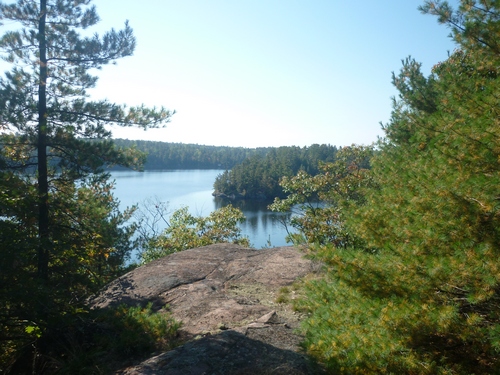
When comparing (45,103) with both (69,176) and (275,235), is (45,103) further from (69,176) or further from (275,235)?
(275,235)

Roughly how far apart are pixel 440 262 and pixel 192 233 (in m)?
16.4

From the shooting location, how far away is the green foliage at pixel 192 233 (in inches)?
733

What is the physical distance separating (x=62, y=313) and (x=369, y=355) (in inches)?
167

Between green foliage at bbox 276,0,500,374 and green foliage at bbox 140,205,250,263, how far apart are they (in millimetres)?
14176

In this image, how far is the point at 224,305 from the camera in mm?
6996

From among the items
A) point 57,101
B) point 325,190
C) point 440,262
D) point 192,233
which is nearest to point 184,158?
point 192,233

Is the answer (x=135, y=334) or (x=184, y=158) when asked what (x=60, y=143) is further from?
(x=184, y=158)

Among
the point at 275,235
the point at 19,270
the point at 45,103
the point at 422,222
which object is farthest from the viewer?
the point at 275,235

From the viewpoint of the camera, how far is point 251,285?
27.0ft

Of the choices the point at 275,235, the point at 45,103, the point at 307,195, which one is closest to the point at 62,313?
the point at 45,103

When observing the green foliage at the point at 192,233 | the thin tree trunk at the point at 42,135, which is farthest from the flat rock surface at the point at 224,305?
the green foliage at the point at 192,233

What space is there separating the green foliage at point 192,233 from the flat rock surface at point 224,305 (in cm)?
761

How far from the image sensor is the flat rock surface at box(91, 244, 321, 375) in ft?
15.5

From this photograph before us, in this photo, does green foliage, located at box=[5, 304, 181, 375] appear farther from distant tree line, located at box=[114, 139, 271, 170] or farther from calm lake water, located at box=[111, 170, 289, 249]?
distant tree line, located at box=[114, 139, 271, 170]
